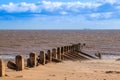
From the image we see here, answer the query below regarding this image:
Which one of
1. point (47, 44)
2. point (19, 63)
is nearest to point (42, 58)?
point (19, 63)

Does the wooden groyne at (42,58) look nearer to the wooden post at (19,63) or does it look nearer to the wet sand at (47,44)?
the wooden post at (19,63)

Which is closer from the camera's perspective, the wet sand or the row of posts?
the row of posts

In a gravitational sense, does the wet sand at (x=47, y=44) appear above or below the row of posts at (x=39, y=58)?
below

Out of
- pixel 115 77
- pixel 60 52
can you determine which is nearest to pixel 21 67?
pixel 115 77

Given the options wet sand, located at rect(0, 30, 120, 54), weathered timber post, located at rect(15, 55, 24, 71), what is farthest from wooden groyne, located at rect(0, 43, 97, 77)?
wet sand, located at rect(0, 30, 120, 54)

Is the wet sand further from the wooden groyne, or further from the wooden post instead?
the wooden post

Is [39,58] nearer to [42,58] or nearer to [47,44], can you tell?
[42,58]

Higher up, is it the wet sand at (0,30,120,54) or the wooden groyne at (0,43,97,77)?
the wooden groyne at (0,43,97,77)

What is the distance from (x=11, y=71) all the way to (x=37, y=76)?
1.54m

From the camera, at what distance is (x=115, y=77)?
15.4 m

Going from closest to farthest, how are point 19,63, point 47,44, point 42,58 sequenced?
point 19,63
point 42,58
point 47,44

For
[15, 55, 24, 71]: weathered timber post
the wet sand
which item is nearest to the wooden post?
[15, 55, 24, 71]: weathered timber post

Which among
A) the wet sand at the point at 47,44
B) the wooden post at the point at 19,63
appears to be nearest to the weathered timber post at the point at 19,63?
the wooden post at the point at 19,63

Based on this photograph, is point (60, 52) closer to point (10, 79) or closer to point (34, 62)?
point (34, 62)
